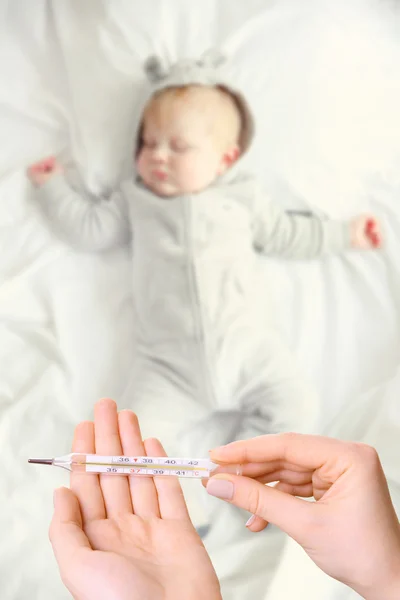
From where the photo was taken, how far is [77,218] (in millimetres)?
1185

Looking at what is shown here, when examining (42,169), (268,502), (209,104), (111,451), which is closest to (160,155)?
(209,104)

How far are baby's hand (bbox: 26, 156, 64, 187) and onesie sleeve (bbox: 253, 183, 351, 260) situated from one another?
425 mm

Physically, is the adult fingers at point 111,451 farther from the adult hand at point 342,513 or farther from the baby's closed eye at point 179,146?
the baby's closed eye at point 179,146

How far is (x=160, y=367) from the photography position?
108 centimetres

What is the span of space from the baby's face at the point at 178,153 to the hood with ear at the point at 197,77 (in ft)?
0.17

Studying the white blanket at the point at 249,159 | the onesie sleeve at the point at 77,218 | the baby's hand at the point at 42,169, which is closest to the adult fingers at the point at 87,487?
the white blanket at the point at 249,159

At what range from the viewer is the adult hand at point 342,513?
2.02ft

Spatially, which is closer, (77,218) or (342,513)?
(342,513)

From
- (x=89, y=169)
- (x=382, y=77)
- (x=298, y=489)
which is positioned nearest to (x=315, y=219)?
(x=382, y=77)

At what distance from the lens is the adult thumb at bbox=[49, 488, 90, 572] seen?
1.97ft

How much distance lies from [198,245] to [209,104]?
0.98 feet

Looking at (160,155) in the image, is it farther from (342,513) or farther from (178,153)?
(342,513)

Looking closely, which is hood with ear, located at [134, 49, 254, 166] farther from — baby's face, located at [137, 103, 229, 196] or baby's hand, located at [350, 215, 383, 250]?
baby's hand, located at [350, 215, 383, 250]

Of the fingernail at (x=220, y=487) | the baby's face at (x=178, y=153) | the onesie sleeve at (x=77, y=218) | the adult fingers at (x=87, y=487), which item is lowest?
the adult fingers at (x=87, y=487)
